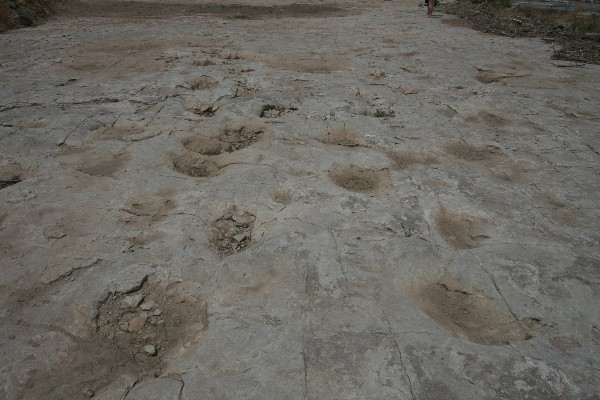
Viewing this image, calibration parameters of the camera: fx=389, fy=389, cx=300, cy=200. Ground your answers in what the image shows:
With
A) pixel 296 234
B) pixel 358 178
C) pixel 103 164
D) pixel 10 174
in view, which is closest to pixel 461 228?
pixel 358 178

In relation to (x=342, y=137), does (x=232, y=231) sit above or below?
below

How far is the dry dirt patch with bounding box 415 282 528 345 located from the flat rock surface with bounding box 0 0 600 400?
0.05 feet

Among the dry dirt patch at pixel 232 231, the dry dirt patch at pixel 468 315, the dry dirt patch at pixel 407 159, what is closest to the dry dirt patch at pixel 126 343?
the dry dirt patch at pixel 232 231

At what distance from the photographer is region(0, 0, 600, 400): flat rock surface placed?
2398 millimetres

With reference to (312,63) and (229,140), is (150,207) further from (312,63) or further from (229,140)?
(312,63)

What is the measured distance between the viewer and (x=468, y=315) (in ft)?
9.47

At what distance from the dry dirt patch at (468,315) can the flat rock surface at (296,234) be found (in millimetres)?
15

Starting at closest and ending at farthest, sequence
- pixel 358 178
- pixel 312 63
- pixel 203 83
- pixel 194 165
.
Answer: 1. pixel 358 178
2. pixel 194 165
3. pixel 203 83
4. pixel 312 63

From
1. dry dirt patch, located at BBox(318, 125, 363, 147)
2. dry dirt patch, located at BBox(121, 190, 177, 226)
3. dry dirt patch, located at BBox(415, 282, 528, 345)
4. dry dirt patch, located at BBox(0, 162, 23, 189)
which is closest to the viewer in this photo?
dry dirt patch, located at BBox(415, 282, 528, 345)

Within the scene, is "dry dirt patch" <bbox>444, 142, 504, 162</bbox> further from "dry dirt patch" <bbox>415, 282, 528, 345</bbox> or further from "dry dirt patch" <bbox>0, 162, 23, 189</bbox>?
"dry dirt patch" <bbox>0, 162, 23, 189</bbox>

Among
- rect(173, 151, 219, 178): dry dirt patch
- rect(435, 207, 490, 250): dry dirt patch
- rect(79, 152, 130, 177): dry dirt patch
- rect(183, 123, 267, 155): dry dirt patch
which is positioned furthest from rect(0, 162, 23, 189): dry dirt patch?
rect(435, 207, 490, 250): dry dirt patch

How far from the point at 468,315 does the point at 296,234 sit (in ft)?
4.88

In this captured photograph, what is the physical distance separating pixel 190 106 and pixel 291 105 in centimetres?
154

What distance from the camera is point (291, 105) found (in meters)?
5.96
